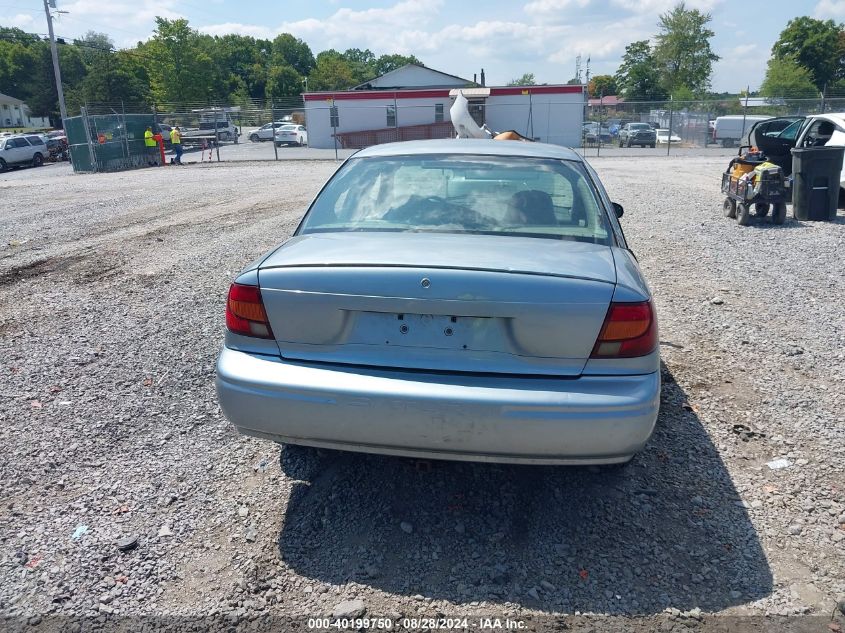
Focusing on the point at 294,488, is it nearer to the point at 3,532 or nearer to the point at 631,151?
the point at 3,532

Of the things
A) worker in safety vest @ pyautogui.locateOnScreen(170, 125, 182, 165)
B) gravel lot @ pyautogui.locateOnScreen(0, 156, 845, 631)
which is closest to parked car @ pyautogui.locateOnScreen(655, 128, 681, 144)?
worker in safety vest @ pyautogui.locateOnScreen(170, 125, 182, 165)

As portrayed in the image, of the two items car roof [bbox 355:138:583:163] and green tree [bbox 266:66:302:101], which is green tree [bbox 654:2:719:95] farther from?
car roof [bbox 355:138:583:163]

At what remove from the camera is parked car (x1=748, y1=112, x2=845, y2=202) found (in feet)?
40.1

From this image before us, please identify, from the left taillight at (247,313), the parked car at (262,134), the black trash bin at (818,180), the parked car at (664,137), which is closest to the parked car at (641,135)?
the parked car at (664,137)

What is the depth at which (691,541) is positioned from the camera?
2.94 metres

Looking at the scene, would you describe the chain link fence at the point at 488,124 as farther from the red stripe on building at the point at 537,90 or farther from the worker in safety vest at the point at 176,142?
the worker in safety vest at the point at 176,142

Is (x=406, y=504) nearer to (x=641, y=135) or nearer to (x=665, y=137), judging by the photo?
(x=641, y=135)

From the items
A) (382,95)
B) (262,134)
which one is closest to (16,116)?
(262,134)

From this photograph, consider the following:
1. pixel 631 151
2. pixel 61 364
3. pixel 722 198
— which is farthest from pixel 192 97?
pixel 61 364

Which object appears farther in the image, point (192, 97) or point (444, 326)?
point (192, 97)

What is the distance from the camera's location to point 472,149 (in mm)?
4129

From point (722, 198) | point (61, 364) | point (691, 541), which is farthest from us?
point (722, 198)

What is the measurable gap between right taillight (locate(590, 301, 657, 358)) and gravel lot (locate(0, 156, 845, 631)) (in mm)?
872

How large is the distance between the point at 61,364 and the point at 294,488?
274 cm
